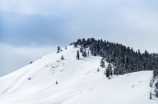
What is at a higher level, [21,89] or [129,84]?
[129,84]

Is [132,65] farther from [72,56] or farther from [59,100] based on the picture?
[72,56]

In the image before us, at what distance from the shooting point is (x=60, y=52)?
7160 inches

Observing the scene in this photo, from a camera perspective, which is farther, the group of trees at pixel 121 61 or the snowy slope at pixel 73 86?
the group of trees at pixel 121 61

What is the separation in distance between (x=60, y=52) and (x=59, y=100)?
→ 99551 millimetres

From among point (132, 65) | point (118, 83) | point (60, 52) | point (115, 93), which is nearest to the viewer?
point (115, 93)

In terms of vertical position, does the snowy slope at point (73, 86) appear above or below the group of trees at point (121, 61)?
below

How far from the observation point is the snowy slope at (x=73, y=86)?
70875 millimetres

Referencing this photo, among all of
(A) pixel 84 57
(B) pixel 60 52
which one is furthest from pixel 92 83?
(B) pixel 60 52

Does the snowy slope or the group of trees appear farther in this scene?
the group of trees

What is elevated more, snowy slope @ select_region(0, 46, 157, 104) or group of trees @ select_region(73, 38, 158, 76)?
group of trees @ select_region(73, 38, 158, 76)

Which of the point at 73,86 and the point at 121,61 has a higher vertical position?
the point at 121,61

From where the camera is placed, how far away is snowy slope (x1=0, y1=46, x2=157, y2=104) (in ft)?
233

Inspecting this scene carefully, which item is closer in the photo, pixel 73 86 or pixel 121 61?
pixel 73 86

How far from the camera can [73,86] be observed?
101 meters
